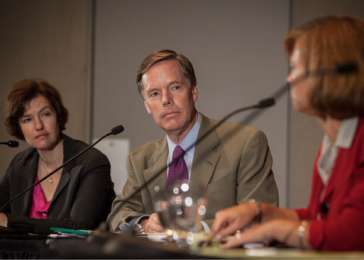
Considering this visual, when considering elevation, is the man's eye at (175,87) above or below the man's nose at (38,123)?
above

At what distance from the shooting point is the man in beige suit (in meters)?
2.77

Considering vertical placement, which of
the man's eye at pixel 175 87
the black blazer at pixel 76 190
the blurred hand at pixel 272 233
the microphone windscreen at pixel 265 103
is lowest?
the blurred hand at pixel 272 233

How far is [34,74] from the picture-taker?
5.14m

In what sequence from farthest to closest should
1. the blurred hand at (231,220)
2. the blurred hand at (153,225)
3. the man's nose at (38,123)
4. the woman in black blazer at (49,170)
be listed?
the man's nose at (38,123), the woman in black blazer at (49,170), the blurred hand at (153,225), the blurred hand at (231,220)

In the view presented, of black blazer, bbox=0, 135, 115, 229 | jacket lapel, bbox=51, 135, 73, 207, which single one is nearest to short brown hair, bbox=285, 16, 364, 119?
black blazer, bbox=0, 135, 115, 229

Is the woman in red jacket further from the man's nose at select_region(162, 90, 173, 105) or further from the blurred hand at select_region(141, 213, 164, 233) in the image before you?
the man's nose at select_region(162, 90, 173, 105)

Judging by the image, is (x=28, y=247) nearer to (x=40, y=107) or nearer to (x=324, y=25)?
(x=324, y=25)

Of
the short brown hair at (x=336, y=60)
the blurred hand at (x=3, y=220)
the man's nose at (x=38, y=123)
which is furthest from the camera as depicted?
the man's nose at (x=38, y=123)

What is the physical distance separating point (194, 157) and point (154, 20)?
2.22m

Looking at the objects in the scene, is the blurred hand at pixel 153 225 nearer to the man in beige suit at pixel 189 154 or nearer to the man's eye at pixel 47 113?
the man in beige suit at pixel 189 154

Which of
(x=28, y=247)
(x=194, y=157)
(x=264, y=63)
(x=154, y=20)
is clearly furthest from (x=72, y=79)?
(x=28, y=247)

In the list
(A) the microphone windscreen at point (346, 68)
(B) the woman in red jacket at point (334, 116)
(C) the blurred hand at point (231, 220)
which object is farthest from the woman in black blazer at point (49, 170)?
(A) the microphone windscreen at point (346, 68)

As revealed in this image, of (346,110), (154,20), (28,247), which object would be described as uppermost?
(154,20)

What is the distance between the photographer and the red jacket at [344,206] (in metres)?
1.71
